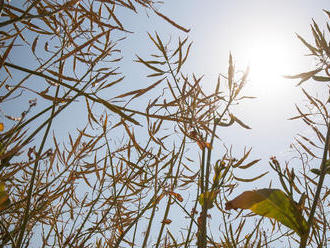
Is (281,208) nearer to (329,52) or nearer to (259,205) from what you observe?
(259,205)

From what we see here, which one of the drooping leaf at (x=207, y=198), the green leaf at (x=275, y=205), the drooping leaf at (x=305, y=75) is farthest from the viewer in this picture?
the drooping leaf at (x=305, y=75)

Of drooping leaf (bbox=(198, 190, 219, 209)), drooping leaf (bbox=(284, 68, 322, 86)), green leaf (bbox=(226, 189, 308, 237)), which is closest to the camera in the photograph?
green leaf (bbox=(226, 189, 308, 237))

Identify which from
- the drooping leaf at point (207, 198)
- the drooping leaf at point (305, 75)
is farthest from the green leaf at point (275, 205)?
the drooping leaf at point (305, 75)

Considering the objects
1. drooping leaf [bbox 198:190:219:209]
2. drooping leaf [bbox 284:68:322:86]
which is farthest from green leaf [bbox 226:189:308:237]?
drooping leaf [bbox 284:68:322:86]

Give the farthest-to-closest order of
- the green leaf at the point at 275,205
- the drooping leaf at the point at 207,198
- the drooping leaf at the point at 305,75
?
the drooping leaf at the point at 305,75
the drooping leaf at the point at 207,198
the green leaf at the point at 275,205

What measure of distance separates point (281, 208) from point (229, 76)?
2.20 ft

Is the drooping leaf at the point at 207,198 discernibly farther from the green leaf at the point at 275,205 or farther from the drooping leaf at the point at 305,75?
the drooping leaf at the point at 305,75

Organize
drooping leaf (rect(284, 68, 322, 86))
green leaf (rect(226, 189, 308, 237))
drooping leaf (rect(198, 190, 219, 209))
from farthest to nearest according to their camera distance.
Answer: drooping leaf (rect(284, 68, 322, 86)) < drooping leaf (rect(198, 190, 219, 209)) < green leaf (rect(226, 189, 308, 237))

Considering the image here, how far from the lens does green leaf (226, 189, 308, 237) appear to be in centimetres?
52

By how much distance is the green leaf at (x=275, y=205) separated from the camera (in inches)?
20.3

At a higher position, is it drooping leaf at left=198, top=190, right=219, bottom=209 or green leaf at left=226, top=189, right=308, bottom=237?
drooping leaf at left=198, top=190, right=219, bottom=209

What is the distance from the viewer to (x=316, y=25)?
95 cm

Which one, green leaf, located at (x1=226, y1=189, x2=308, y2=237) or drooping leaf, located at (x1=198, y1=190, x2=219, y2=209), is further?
drooping leaf, located at (x1=198, y1=190, x2=219, y2=209)

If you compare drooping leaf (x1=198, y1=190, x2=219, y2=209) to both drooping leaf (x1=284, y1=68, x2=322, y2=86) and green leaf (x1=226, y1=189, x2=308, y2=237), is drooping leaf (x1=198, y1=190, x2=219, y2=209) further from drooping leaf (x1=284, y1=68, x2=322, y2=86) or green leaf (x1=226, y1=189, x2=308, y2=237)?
drooping leaf (x1=284, y1=68, x2=322, y2=86)
